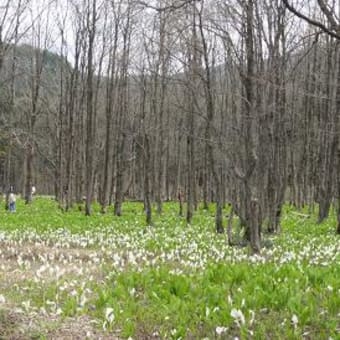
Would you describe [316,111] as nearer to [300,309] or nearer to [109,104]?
[109,104]

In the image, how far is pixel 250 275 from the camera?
284 inches

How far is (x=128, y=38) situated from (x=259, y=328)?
22.4 meters

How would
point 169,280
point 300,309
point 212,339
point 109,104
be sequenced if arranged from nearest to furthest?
point 212,339, point 300,309, point 169,280, point 109,104

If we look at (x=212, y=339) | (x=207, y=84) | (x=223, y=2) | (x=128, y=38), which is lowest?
(x=212, y=339)

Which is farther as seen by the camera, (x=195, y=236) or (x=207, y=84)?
(x=207, y=84)

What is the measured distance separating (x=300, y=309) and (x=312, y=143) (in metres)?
27.5

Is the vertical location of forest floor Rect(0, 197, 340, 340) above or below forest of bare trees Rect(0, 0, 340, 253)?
below

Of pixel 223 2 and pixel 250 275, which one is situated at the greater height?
pixel 223 2

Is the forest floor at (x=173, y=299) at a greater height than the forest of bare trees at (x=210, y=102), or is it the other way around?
the forest of bare trees at (x=210, y=102)

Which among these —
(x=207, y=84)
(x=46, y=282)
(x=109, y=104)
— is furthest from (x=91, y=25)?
(x=46, y=282)

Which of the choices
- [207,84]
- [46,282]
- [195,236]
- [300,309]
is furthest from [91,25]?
[300,309]

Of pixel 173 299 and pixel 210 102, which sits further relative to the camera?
pixel 210 102

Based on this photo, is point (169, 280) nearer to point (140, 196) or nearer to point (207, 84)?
point (207, 84)

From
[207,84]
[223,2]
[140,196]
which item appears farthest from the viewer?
[140,196]
